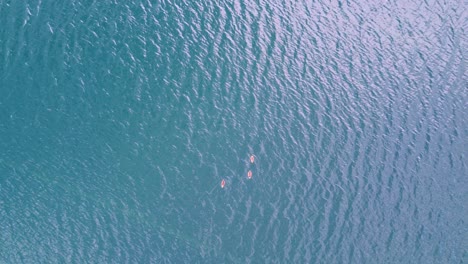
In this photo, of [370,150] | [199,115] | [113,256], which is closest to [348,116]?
[370,150]

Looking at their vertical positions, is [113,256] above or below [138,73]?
below

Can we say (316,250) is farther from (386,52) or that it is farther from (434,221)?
(386,52)

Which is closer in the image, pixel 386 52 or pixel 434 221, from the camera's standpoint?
pixel 434 221

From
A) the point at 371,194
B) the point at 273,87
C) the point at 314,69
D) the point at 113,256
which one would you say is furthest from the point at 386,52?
the point at 113,256

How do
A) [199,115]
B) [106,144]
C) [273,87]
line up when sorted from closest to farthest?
[106,144] < [199,115] < [273,87]

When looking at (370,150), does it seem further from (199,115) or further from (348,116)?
(199,115)

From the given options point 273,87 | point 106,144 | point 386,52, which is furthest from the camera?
point 386,52
